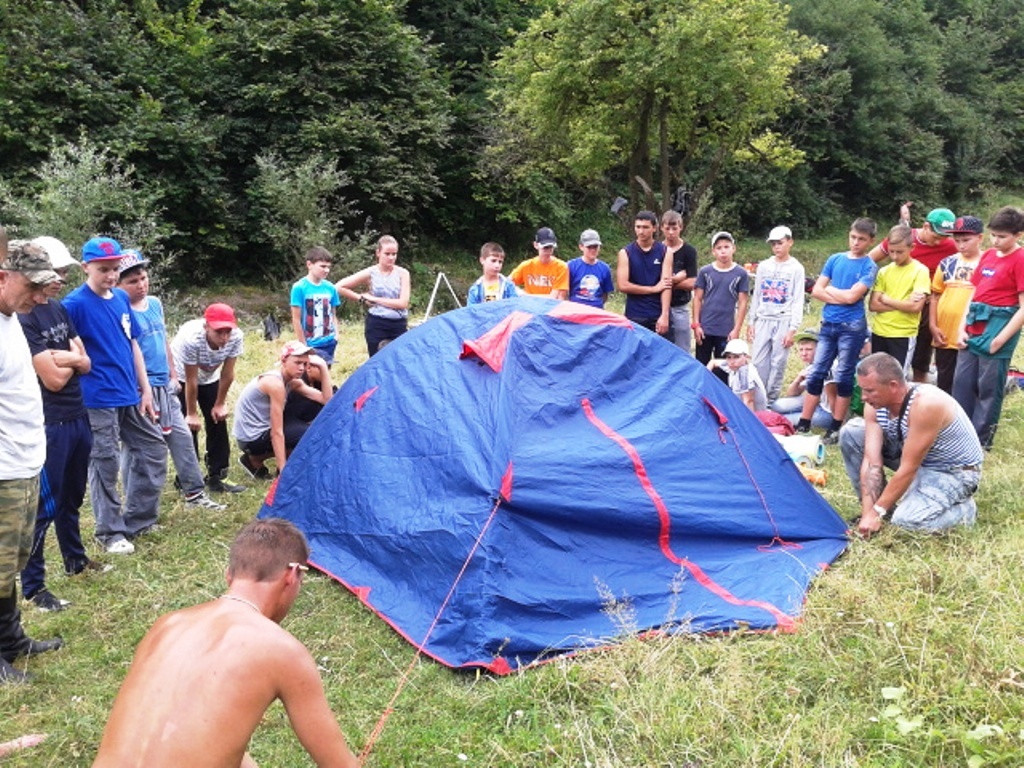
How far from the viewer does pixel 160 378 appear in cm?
484

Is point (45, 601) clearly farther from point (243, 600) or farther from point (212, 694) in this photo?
point (212, 694)

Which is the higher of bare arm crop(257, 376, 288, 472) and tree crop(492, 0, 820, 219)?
tree crop(492, 0, 820, 219)

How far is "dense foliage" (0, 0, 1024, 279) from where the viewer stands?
49.7 feet

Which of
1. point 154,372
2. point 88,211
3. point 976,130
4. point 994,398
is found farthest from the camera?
point 976,130

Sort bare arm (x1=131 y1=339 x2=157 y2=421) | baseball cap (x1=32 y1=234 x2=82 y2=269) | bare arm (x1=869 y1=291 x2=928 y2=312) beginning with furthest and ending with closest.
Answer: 1. bare arm (x1=869 y1=291 x2=928 y2=312)
2. bare arm (x1=131 y1=339 x2=157 y2=421)
3. baseball cap (x1=32 y1=234 x2=82 y2=269)

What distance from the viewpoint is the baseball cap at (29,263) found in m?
3.11

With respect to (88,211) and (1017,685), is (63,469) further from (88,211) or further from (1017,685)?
(88,211)

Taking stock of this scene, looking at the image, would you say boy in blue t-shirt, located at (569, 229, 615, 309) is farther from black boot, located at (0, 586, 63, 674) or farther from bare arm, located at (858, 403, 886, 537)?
black boot, located at (0, 586, 63, 674)

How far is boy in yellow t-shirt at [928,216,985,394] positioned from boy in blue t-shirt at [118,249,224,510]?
210 inches

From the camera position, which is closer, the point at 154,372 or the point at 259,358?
the point at 154,372

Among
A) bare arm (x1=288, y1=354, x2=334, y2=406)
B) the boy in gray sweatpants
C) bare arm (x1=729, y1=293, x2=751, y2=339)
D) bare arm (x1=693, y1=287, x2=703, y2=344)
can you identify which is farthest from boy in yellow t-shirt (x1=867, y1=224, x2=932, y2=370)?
bare arm (x1=288, y1=354, x2=334, y2=406)

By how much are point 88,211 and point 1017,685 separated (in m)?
13.3

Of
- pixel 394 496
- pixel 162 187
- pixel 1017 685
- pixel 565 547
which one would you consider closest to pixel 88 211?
pixel 162 187

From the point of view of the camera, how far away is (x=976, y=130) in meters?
29.4
